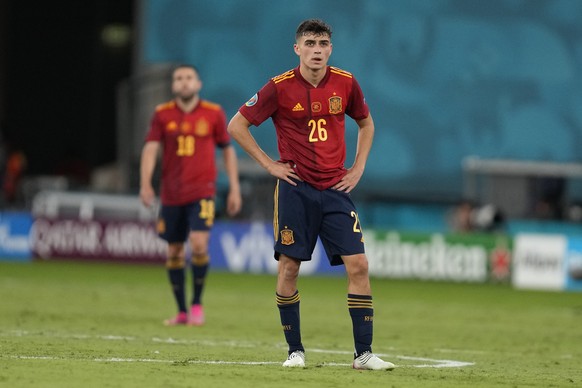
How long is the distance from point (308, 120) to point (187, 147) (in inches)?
194

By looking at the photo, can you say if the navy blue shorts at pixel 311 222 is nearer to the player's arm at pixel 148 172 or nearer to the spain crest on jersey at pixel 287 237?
the spain crest on jersey at pixel 287 237

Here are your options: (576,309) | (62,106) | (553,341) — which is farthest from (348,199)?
(62,106)

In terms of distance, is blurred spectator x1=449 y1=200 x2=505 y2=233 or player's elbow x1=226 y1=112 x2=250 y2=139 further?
blurred spectator x1=449 y1=200 x2=505 y2=233

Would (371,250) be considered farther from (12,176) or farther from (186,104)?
(186,104)

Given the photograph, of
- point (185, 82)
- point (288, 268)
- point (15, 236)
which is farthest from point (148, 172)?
point (15, 236)

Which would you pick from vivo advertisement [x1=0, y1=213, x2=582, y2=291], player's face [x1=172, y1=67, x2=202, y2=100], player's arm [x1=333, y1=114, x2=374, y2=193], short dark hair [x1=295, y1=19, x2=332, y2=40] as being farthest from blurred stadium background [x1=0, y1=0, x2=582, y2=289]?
short dark hair [x1=295, y1=19, x2=332, y2=40]

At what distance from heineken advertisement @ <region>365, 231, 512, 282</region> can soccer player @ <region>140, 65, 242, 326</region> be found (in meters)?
10.1

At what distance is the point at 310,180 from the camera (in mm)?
9688

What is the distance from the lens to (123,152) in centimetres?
2845

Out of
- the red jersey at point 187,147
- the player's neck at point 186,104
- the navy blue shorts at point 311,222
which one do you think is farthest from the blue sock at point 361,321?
the player's neck at point 186,104

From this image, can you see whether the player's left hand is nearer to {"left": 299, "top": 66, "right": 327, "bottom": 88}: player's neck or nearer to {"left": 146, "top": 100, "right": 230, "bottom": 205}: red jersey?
{"left": 299, "top": 66, "right": 327, "bottom": 88}: player's neck

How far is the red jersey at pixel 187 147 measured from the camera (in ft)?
47.1

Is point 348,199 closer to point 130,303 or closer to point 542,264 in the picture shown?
point 130,303

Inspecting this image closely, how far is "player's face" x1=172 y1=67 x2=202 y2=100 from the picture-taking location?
46.6 ft
